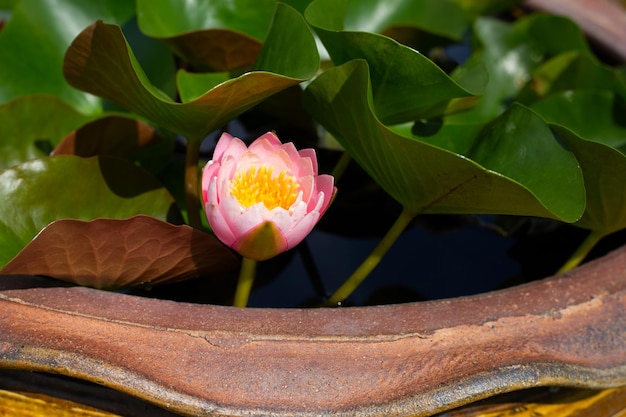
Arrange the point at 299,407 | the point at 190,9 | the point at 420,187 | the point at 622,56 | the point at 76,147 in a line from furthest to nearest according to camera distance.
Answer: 1. the point at 622,56
2. the point at 190,9
3. the point at 76,147
4. the point at 420,187
5. the point at 299,407

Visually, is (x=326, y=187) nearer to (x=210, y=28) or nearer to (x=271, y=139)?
(x=271, y=139)

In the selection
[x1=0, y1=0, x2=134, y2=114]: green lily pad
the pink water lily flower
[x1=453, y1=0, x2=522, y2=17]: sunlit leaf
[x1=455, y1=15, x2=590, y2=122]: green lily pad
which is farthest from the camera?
[x1=453, y1=0, x2=522, y2=17]: sunlit leaf

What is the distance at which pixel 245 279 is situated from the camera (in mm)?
620

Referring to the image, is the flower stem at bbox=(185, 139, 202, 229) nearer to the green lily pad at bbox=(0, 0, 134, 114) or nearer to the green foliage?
the green foliage

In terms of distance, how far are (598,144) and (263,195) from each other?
28 cm

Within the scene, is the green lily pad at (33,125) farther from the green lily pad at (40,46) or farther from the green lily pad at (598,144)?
the green lily pad at (598,144)

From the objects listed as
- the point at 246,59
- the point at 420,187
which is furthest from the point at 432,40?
the point at 420,187

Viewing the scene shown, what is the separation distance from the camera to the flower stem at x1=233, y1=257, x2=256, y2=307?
0.61 m

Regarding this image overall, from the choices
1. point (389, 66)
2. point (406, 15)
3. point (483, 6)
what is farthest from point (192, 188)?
point (483, 6)

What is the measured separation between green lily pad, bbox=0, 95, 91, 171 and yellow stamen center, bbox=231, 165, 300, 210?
0.28 m

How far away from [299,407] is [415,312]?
0.12 metres

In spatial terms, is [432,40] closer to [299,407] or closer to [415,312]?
[415,312]

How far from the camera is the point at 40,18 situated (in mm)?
867

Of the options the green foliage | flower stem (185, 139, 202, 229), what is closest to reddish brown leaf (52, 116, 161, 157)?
the green foliage
